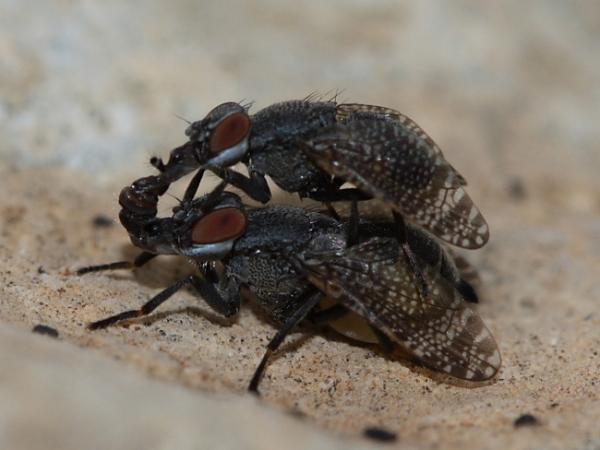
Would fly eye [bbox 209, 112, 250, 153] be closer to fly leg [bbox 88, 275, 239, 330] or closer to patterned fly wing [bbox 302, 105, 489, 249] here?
patterned fly wing [bbox 302, 105, 489, 249]

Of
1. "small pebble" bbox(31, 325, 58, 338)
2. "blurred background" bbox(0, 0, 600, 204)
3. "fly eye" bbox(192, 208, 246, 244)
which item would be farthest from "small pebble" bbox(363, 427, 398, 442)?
"blurred background" bbox(0, 0, 600, 204)

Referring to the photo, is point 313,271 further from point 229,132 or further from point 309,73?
point 309,73

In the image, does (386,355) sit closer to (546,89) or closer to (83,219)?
(83,219)

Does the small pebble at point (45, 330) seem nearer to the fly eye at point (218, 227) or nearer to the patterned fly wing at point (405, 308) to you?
the fly eye at point (218, 227)

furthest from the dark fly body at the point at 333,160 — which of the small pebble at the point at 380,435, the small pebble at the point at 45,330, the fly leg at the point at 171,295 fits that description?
the small pebble at the point at 380,435

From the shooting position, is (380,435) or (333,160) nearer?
(380,435)

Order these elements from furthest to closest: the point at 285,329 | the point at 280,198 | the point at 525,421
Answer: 1. the point at 280,198
2. the point at 285,329
3. the point at 525,421

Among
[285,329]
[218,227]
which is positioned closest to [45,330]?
[218,227]
